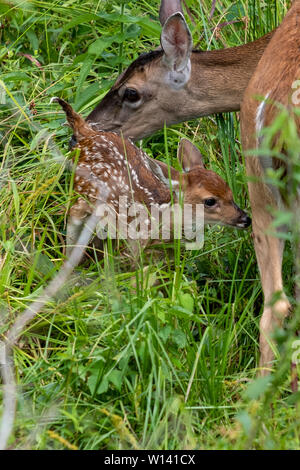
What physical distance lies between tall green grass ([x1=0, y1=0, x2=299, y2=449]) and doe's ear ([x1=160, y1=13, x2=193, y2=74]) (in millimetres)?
144

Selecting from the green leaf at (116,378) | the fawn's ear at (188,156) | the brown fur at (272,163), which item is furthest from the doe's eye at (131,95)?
the green leaf at (116,378)

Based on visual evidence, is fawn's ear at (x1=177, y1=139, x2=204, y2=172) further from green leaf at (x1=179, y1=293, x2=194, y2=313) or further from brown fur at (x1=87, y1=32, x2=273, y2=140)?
green leaf at (x1=179, y1=293, x2=194, y2=313)

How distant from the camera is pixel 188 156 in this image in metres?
4.77

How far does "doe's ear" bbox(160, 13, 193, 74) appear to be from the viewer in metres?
5.07

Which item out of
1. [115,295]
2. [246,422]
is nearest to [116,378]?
[115,295]

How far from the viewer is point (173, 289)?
12.6 ft

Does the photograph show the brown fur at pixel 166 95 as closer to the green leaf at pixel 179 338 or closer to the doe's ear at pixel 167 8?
the doe's ear at pixel 167 8

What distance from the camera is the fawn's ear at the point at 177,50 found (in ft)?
16.7

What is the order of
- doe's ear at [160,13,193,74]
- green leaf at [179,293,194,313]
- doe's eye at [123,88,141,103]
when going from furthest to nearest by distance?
doe's eye at [123,88,141,103] → doe's ear at [160,13,193,74] → green leaf at [179,293,194,313]

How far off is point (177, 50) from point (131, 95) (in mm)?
346

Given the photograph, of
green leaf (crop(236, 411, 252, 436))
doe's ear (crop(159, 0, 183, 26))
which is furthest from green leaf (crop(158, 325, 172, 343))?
doe's ear (crop(159, 0, 183, 26))

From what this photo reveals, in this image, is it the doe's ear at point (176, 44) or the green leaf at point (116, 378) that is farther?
the doe's ear at point (176, 44)

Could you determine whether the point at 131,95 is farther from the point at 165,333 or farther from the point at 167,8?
the point at 165,333
